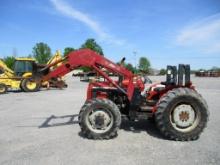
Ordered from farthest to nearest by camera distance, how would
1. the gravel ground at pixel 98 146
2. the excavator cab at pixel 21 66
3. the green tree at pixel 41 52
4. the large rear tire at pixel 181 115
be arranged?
the green tree at pixel 41 52 → the excavator cab at pixel 21 66 → the large rear tire at pixel 181 115 → the gravel ground at pixel 98 146

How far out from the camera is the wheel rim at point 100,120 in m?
5.92

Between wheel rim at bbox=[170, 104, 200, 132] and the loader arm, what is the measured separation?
4.09 ft

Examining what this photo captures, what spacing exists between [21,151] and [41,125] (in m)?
2.41

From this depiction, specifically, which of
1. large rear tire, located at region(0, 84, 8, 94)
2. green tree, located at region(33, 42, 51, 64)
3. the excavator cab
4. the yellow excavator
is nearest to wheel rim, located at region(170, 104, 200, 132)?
the yellow excavator

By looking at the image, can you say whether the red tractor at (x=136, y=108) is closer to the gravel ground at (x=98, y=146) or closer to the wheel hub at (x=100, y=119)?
the wheel hub at (x=100, y=119)

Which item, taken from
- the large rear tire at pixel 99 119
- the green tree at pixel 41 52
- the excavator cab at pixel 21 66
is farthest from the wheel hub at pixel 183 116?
the green tree at pixel 41 52

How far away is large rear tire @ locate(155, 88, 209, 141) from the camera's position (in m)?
5.77

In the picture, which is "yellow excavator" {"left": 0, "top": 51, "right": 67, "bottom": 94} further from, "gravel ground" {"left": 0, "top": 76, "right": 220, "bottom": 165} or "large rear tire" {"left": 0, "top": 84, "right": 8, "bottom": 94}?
"gravel ground" {"left": 0, "top": 76, "right": 220, "bottom": 165}

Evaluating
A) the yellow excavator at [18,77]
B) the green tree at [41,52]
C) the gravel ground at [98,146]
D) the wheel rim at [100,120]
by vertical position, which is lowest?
the gravel ground at [98,146]

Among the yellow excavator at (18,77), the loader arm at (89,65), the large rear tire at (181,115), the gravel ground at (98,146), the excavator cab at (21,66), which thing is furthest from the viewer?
the excavator cab at (21,66)

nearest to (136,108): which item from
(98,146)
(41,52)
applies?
(98,146)

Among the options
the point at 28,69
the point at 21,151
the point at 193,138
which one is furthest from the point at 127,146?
the point at 28,69

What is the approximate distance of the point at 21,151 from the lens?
204 inches

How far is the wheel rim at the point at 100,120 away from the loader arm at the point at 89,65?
0.83 meters
